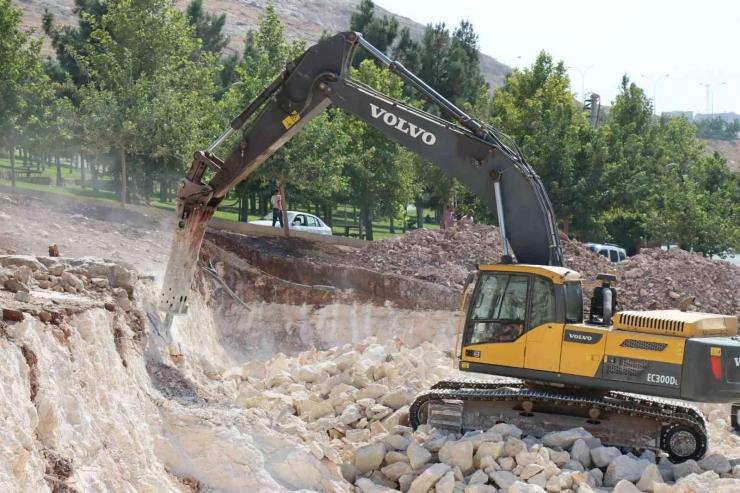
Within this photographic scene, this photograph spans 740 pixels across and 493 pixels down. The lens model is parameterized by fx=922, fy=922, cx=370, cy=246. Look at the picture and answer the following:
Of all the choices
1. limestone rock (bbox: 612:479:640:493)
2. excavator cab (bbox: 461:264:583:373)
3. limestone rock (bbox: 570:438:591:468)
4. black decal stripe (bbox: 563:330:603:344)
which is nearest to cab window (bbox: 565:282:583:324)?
excavator cab (bbox: 461:264:583:373)

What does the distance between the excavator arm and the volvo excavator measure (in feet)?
0.06

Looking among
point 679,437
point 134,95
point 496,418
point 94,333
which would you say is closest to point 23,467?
point 94,333

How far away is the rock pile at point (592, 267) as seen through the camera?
80.7 ft

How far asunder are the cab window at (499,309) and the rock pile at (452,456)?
1.23 meters

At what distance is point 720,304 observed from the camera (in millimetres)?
25703

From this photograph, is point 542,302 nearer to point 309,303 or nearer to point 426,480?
point 426,480

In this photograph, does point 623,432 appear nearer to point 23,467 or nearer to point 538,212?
point 538,212

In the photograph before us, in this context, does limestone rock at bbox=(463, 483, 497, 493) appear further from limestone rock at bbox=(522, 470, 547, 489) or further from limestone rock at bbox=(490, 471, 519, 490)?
limestone rock at bbox=(522, 470, 547, 489)

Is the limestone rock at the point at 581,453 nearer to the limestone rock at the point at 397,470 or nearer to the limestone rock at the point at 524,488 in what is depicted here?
the limestone rock at the point at 524,488

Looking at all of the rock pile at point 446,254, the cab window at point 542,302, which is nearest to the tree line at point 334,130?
the rock pile at point 446,254

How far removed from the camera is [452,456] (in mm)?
11273

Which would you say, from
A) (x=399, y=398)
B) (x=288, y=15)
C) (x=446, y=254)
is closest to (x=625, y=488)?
(x=399, y=398)

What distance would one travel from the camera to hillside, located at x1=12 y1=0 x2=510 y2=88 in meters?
109

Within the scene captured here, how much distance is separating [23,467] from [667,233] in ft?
119
